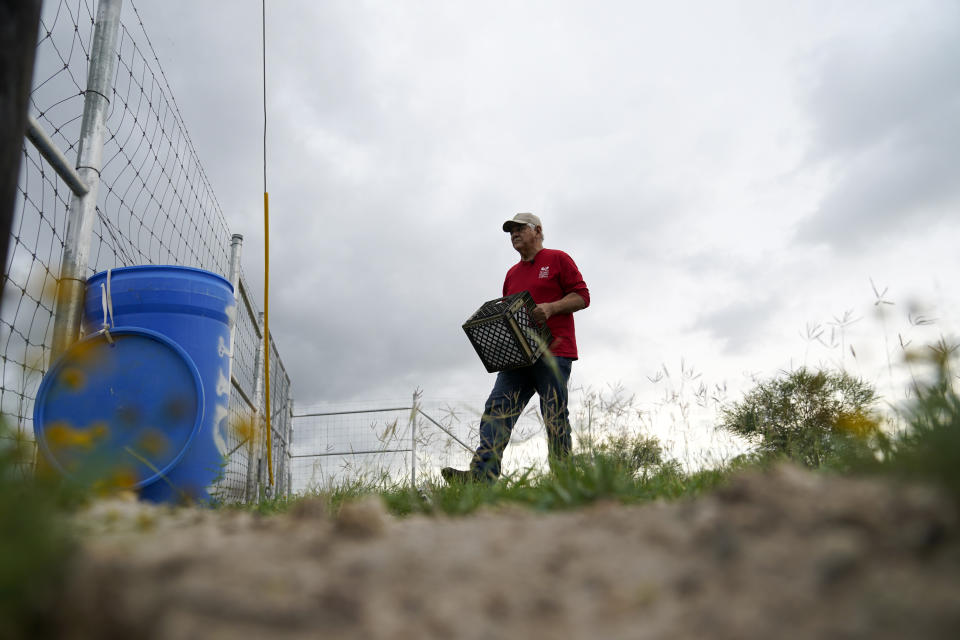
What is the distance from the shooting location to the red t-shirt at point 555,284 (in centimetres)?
409

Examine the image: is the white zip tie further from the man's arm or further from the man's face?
the man's face

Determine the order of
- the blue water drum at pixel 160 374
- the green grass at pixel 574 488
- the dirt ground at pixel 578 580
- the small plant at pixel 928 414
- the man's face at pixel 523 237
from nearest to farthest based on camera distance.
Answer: the dirt ground at pixel 578 580
the small plant at pixel 928 414
the green grass at pixel 574 488
the blue water drum at pixel 160 374
the man's face at pixel 523 237

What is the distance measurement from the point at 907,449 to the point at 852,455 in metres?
0.14

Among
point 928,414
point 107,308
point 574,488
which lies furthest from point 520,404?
point 928,414

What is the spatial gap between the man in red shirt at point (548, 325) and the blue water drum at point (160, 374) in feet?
4.45

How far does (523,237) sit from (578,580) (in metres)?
3.72

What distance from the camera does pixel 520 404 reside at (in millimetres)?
3990

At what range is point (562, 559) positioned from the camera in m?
0.91

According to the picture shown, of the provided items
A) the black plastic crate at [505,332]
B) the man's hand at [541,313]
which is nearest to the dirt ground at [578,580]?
the black plastic crate at [505,332]

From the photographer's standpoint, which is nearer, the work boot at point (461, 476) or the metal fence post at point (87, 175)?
the metal fence post at point (87, 175)

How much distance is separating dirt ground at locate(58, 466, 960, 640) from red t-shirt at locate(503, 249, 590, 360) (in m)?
2.99

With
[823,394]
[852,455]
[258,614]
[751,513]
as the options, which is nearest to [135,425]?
[258,614]

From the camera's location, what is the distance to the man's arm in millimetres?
3873

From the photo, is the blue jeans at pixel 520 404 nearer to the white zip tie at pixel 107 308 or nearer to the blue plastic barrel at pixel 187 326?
the blue plastic barrel at pixel 187 326
